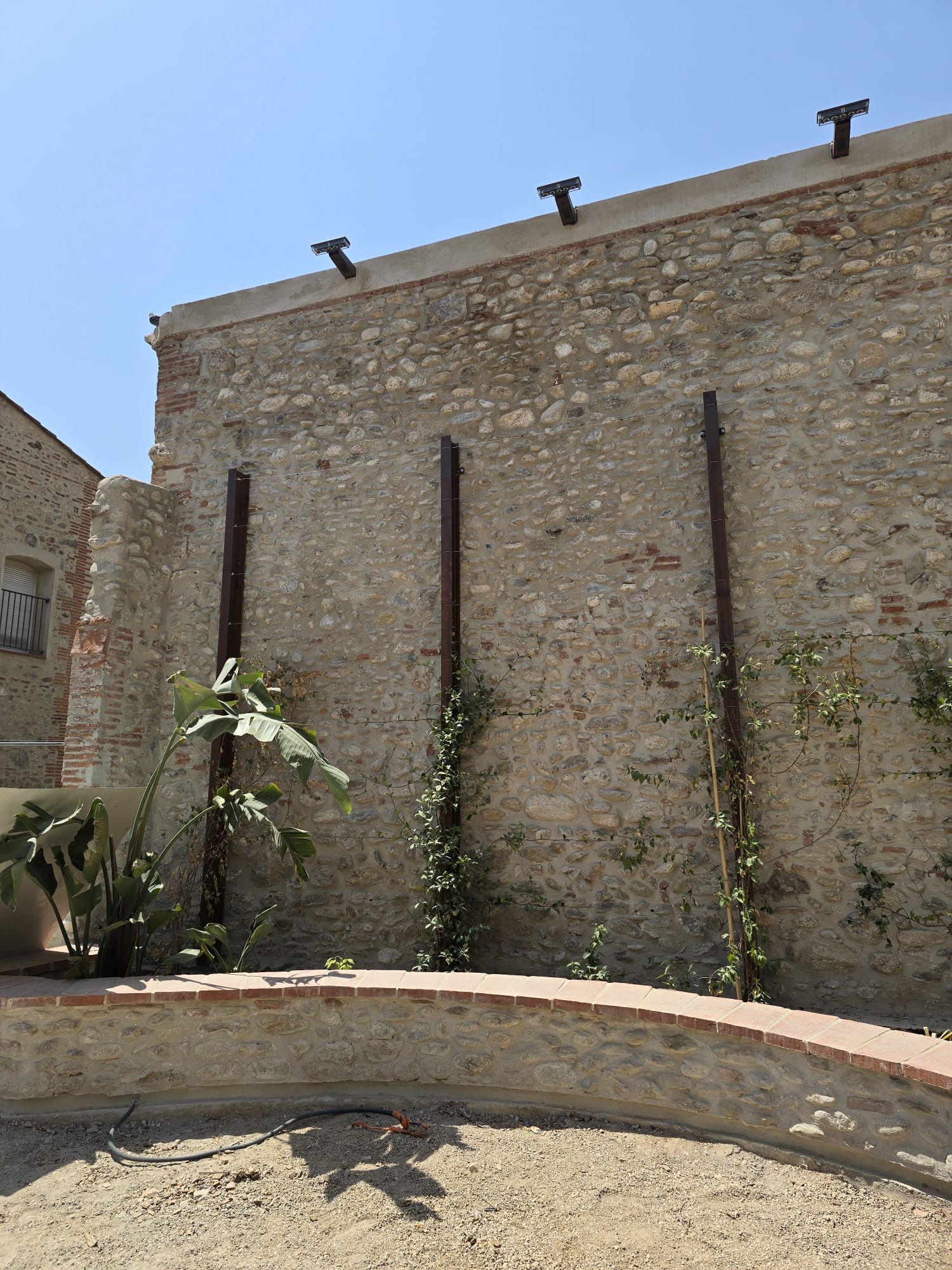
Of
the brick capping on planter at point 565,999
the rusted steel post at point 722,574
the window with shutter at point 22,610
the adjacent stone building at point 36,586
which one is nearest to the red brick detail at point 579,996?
the brick capping on planter at point 565,999

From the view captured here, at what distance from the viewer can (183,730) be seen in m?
5.04

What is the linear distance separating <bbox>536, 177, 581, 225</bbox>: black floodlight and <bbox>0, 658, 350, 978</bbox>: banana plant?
13.8ft

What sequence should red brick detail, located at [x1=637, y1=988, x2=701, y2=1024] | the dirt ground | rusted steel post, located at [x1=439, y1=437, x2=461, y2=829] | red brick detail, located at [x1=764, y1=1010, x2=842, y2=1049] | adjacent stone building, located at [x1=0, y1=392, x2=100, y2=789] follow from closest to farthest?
1. the dirt ground
2. red brick detail, located at [x1=764, y1=1010, x2=842, y2=1049]
3. red brick detail, located at [x1=637, y1=988, x2=701, y2=1024]
4. rusted steel post, located at [x1=439, y1=437, x2=461, y2=829]
5. adjacent stone building, located at [x1=0, y1=392, x2=100, y2=789]

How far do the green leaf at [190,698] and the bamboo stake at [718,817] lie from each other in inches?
122

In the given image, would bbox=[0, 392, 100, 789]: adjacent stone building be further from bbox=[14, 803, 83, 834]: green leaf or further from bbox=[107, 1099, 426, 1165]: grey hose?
bbox=[107, 1099, 426, 1165]: grey hose

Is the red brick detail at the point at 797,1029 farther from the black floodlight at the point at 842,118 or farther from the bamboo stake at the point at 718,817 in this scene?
the black floodlight at the point at 842,118

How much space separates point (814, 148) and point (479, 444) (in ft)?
10.3

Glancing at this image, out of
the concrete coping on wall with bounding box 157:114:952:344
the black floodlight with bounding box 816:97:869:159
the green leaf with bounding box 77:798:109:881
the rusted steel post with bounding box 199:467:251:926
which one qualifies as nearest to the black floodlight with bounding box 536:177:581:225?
the concrete coping on wall with bounding box 157:114:952:344

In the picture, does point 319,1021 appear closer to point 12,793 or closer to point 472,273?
point 12,793

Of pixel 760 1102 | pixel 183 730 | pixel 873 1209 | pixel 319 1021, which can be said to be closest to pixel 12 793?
pixel 183 730

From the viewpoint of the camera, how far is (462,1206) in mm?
2980

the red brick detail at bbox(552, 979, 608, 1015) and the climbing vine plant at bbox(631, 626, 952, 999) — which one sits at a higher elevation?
the climbing vine plant at bbox(631, 626, 952, 999)

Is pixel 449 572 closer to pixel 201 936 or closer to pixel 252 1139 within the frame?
pixel 201 936

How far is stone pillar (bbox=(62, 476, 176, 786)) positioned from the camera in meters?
6.71
